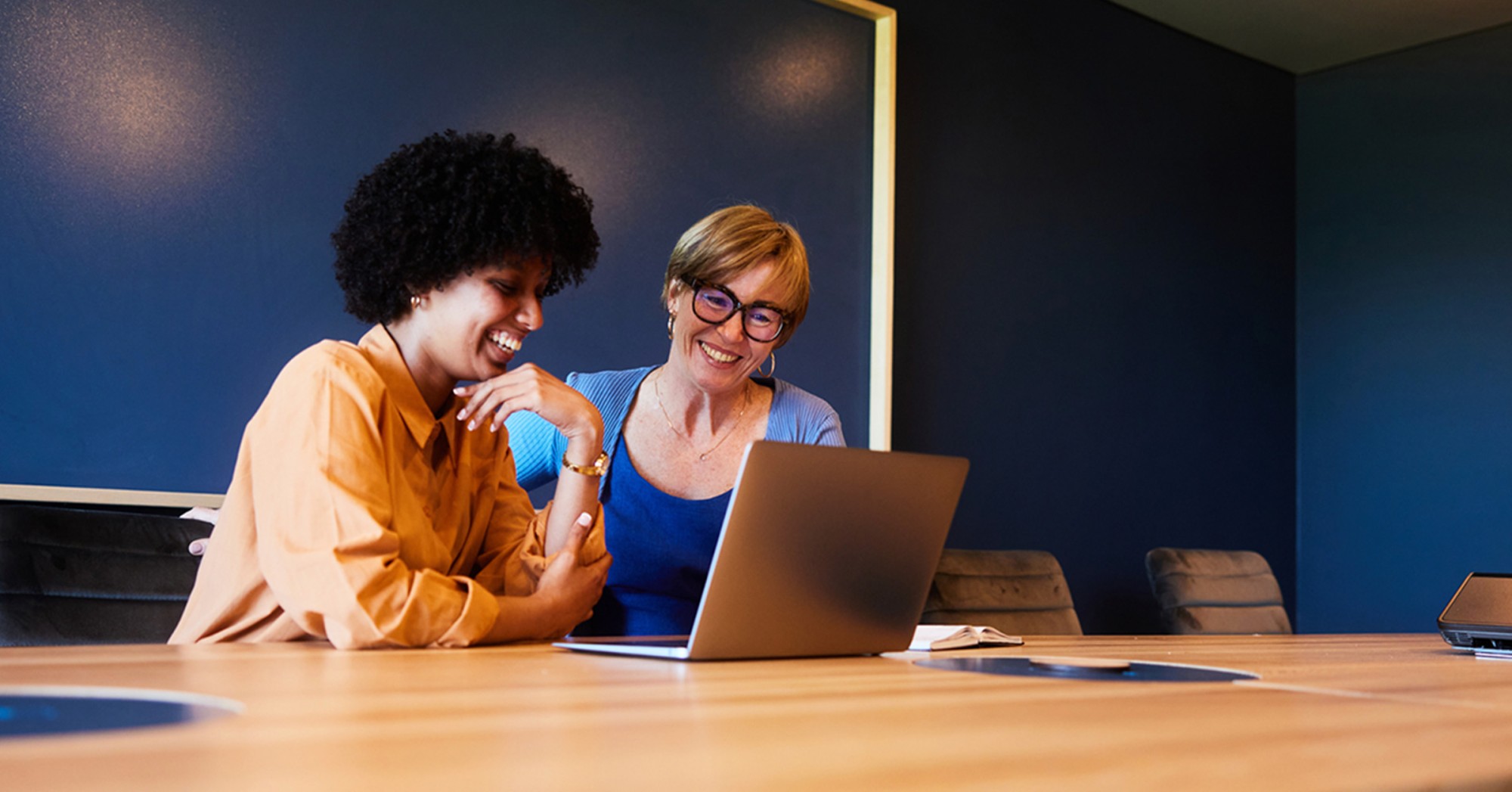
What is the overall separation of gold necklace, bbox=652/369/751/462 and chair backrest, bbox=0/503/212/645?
86 centimetres

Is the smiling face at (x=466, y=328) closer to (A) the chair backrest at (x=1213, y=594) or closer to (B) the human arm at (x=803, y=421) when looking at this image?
(B) the human arm at (x=803, y=421)

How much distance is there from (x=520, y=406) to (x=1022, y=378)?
265 cm

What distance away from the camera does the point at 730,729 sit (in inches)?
25.4

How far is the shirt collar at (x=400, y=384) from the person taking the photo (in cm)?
151

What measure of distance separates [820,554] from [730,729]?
0.57 m

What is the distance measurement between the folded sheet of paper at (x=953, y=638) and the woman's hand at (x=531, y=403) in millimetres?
550

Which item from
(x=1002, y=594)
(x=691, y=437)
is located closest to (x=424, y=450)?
(x=691, y=437)

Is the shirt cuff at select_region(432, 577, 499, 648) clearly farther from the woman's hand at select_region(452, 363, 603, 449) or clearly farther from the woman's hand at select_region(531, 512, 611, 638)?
→ the woman's hand at select_region(452, 363, 603, 449)

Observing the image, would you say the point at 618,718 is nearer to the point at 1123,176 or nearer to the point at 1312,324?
the point at 1123,176

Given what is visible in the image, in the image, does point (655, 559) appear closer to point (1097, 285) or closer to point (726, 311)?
point (726, 311)

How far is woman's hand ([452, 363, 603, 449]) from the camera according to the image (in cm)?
158

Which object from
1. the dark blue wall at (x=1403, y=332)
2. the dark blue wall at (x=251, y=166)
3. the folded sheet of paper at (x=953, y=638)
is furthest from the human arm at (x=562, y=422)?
the dark blue wall at (x=1403, y=332)

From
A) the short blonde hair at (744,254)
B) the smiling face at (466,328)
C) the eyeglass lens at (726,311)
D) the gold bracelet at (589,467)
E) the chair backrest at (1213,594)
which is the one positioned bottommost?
the chair backrest at (1213,594)

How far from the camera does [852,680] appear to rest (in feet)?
3.21
